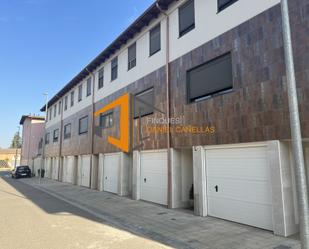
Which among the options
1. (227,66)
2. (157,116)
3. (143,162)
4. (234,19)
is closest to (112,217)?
(143,162)

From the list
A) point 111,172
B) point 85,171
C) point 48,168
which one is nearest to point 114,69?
point 111,172

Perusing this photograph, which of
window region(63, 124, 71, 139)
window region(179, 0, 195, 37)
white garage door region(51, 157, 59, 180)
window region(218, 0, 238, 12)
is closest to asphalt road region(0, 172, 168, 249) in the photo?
window region(218, 0, 238, 12)

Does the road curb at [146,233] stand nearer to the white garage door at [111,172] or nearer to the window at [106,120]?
the white garage door at [111,172]

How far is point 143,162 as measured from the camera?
1223 cm

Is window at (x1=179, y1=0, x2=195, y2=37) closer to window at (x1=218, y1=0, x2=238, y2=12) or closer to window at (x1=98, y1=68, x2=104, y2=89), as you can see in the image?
window at (x1=218, y1=0, x2=238, y2=12)

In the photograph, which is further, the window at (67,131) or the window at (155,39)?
the window at (67,131)

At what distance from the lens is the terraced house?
6.42 metres

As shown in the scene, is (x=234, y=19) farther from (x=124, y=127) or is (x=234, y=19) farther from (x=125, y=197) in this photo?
(x=125, y=197)

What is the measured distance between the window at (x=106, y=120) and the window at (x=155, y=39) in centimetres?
526

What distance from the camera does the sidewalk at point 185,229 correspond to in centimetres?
572

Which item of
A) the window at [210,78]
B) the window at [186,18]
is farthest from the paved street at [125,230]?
the window at [186,18]

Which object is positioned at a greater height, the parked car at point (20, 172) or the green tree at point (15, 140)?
the green tree at point (15, 140)

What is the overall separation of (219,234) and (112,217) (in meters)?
3.98

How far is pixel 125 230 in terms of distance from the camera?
7160mm
